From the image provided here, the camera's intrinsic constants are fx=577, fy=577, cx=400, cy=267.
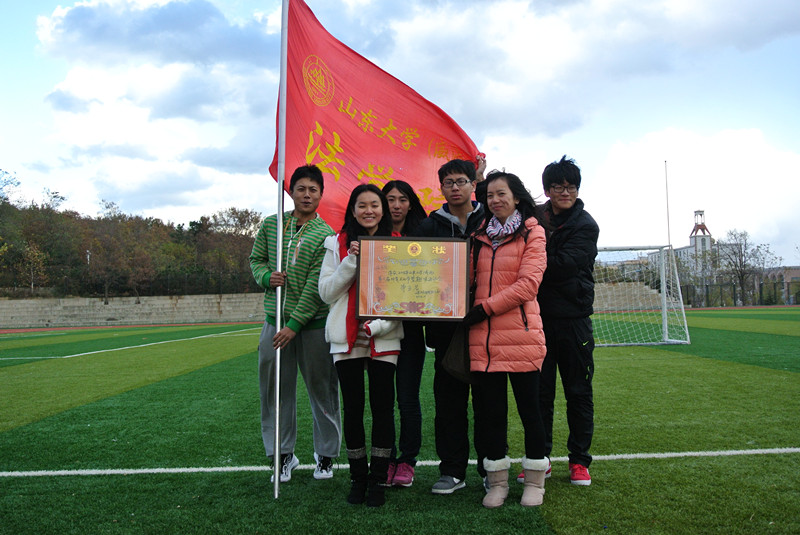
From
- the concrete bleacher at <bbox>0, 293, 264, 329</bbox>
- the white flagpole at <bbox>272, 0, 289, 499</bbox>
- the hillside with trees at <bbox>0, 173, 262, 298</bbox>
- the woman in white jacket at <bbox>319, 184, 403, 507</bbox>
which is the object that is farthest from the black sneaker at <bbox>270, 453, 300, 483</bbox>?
the hillside with trees at <bbox>0, 173, 262, 298</bbox>

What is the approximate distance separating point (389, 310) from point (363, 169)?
85.9 inches

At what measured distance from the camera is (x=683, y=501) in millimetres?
3051

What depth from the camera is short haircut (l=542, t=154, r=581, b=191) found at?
3.59 meters

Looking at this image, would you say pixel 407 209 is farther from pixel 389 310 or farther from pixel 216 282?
pixel 216 282

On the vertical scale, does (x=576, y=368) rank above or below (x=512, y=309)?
below

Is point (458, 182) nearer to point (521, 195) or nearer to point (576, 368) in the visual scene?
point (521, 195)

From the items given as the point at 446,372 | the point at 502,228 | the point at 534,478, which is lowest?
the point at 534,478

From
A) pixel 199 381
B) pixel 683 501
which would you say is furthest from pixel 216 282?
pixel 683 501

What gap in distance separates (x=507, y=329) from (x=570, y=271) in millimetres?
627

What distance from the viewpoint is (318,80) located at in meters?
4.54

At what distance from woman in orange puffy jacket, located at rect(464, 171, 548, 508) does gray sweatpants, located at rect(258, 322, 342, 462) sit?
991 mm

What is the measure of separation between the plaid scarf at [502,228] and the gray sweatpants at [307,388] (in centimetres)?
122

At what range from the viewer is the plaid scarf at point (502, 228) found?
3.17m

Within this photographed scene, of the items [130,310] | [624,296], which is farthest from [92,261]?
[624,296]
